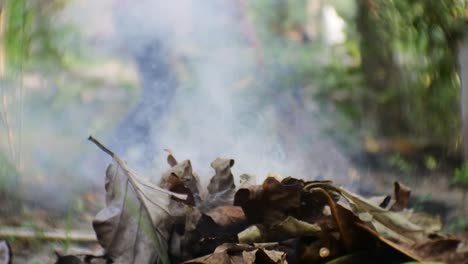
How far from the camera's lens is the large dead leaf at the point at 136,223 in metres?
0.64

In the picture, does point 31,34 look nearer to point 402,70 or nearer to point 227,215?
point 227,215

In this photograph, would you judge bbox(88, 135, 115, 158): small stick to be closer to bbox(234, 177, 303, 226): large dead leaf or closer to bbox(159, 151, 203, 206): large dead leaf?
bbox(159, 151, 203, 206): large dead leaf

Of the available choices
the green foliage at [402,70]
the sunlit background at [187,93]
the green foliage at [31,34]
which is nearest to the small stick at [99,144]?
the sunlit background at [187,93]

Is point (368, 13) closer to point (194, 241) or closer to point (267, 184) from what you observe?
point (267, 184)

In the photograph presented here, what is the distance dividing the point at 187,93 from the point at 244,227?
22 cm

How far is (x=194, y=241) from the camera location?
0.66 metres

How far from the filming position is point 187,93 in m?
0.79

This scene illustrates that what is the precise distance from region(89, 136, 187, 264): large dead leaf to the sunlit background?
41 mm

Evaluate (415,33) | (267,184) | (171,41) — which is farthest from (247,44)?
(415,33)

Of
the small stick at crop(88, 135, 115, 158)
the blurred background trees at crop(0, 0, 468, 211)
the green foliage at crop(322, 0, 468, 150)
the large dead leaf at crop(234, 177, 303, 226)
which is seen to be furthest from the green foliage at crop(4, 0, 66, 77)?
the green foliage at crop(322, 0, 468, 150)

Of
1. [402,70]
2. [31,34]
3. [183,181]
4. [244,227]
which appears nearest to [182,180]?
[183,181]

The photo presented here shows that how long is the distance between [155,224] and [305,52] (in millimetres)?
461

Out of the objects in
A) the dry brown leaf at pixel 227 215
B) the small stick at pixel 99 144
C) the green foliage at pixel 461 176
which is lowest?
the green foliage at pixel 461 176

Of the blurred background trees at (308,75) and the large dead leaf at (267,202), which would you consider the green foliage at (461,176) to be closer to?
the blurred background trees at (308,75)
